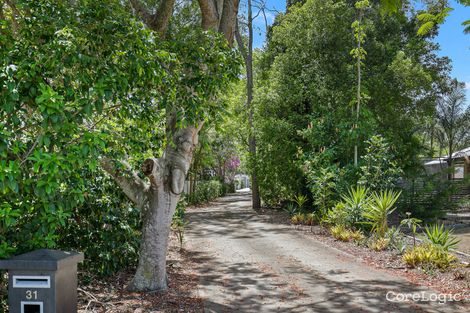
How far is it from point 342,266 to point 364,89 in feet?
29.5

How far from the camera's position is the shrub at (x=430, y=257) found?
8.17 m

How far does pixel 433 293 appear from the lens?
22.3 ft

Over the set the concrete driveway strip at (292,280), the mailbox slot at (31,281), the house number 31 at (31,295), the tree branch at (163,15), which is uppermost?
the tree branch at (163,15)

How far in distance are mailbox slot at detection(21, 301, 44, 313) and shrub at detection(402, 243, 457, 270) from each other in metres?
6.88

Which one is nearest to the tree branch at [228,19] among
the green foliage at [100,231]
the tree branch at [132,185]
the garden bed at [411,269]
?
the tree branch at [132,185]

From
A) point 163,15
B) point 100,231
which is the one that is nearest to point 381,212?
point 100,231

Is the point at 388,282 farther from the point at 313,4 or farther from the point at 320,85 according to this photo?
the point at 313,4

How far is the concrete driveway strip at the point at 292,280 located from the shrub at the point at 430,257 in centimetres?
70

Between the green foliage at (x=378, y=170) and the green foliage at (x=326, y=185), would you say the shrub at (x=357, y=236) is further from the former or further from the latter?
the green foliage at (x=326, y=185)

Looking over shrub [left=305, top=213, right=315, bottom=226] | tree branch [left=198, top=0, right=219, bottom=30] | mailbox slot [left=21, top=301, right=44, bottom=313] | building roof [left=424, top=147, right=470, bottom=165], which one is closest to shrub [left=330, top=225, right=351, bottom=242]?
shrub [left=305, top=213, right=315, bottom=226]

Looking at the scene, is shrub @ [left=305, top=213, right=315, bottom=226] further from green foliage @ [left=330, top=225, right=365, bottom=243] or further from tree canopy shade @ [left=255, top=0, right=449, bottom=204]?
green foliage @ [left=330, top=225, right=365, bottom=243]

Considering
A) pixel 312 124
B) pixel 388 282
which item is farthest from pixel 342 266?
pixel 312 124

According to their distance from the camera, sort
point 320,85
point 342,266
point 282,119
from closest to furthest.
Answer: point 342,266, point 320,85, point 282,119

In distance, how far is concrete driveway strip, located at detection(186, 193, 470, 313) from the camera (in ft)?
20.6
